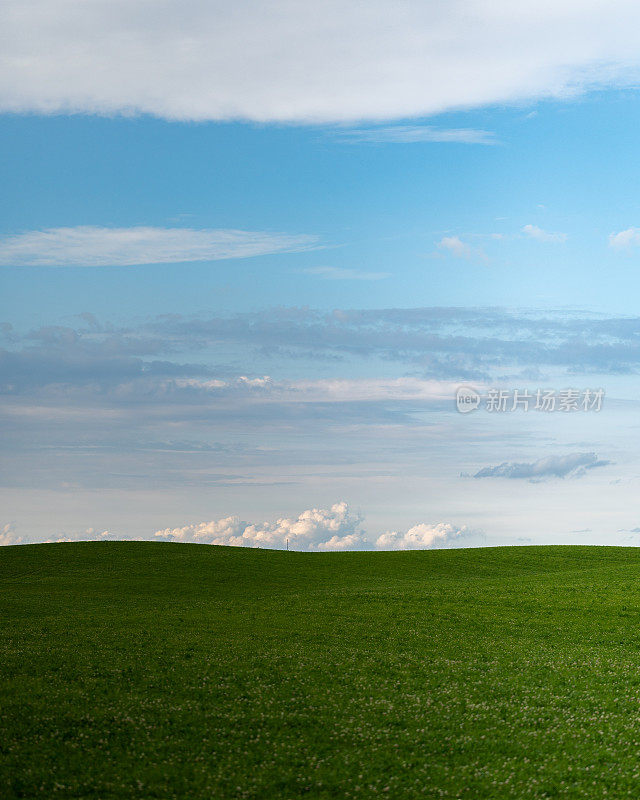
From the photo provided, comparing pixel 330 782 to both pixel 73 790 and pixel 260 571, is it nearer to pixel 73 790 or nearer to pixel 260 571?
pixel 73 790

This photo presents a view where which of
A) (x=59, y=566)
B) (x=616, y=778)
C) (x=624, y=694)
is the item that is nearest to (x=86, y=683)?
(x=616, y=778)

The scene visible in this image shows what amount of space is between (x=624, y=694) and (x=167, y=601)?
28.8 m

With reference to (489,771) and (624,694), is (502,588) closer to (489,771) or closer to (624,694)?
(624,694)

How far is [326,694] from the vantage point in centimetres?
2214

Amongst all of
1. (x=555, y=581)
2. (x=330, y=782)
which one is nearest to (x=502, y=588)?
(x=555, y=581)

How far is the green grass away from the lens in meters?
16.8

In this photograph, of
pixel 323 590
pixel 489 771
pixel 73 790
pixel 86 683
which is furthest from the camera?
pixel 323 590

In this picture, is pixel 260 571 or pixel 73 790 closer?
pixel 73 790

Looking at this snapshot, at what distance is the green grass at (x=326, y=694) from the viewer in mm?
16750

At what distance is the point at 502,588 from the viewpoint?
1796 inches

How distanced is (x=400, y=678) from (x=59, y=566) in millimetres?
43945

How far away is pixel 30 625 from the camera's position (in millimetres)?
35344

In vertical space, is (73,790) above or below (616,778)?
above

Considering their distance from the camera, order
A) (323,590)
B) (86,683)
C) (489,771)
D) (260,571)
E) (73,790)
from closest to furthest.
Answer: (73,790) < (489,771) < (86,683) < (323,590) < (260,571)
